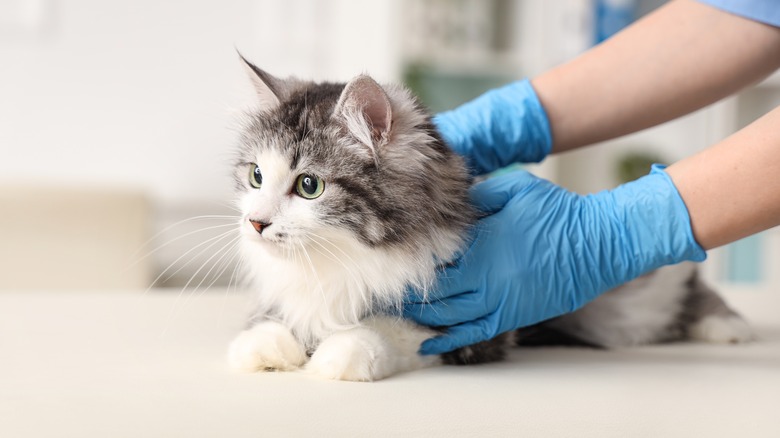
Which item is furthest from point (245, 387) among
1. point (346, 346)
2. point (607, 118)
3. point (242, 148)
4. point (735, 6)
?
point (735, 6)

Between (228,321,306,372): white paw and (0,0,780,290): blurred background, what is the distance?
256 centimetres

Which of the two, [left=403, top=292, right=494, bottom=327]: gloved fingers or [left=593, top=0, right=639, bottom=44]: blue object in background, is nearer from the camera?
[left=403, top=292, right=494, bottom=327]: gloved fingers

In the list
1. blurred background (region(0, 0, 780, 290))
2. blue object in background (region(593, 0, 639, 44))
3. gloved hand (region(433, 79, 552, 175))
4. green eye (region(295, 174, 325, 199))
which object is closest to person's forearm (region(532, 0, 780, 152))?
gloved hand (region(433, 79, 552, 175))

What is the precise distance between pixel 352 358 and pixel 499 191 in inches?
18.4

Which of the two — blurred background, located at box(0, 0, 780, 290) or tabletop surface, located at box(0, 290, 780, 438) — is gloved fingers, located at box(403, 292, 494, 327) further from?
blurred background, located at box(0, 0, 780, 290)

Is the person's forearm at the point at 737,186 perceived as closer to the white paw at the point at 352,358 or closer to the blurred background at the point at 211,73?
the white paw at the point at 352,358

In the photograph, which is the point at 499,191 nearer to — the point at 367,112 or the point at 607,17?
the point at 367,112

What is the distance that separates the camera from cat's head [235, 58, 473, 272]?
3.80ft

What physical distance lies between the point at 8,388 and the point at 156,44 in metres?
3.41

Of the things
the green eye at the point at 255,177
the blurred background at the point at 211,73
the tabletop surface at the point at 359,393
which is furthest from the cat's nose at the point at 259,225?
the blurred background at the point at 211,73

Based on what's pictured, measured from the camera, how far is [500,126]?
65.1 inches

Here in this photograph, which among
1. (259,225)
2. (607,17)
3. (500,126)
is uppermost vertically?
(607,17)

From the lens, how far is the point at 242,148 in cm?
134

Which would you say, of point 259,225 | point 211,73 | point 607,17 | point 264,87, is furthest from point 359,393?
point 607,17
